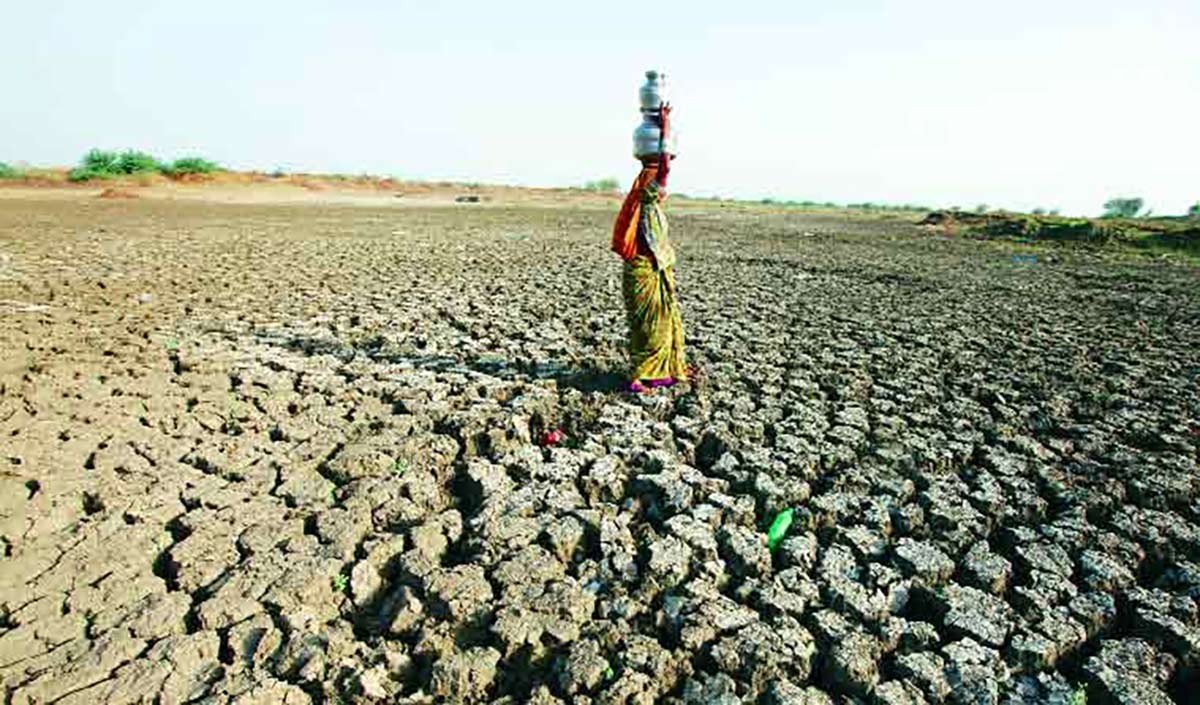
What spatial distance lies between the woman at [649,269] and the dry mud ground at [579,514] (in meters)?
0.41

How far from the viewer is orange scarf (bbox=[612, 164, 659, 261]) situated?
428cm

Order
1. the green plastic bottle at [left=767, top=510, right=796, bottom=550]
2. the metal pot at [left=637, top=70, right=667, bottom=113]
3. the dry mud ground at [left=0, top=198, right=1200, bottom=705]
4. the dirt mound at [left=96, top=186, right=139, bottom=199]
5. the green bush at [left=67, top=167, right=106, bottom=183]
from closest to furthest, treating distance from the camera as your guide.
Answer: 1. the dry mud ground at [left=0, top=198, right=1200, bottom=705]
2. the green plastic bottle at [left=767, top=510, right=796, bottom=550]
3. the metal pot at [left=637, top=70, right=667, bottom=113]
4. the dirt mound at [left=96, top=186, right=139, bottom=199]
5. the green bush at [left=67, top=167, right=106, bottom=183]

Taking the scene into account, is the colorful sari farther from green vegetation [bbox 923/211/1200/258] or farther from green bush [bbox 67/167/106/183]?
green bush [bbox 67/167/106/183]

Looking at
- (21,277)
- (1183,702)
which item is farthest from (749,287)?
(21,277)

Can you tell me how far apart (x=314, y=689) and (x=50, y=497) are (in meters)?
1.92

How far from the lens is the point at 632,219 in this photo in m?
4.31

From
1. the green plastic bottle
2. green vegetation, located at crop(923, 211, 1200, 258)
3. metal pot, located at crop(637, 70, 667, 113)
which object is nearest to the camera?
the green plastic bottle

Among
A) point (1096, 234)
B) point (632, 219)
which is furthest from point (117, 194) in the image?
point (1096, 234)

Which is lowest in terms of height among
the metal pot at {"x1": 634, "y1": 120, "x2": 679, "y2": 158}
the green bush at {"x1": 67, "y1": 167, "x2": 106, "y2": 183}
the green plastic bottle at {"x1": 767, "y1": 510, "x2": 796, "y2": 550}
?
the green plastic bottle at {"x1": 767, "y1": 510, "x2": 796, "y2": 550}

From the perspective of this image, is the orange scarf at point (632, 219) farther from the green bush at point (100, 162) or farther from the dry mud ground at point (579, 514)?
the green bush at point (100, 162)

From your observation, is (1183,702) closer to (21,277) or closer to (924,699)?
(924,699)

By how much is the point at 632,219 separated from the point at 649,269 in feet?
1.05

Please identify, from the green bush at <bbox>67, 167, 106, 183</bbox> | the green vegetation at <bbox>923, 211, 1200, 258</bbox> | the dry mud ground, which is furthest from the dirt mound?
the green vegetation at <bbox>923, 211, 1200, 258</bbox>

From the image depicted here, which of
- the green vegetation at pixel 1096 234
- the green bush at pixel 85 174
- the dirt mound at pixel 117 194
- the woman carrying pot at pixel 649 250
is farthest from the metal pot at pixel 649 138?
the green bush at pixel 85 174
